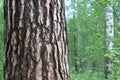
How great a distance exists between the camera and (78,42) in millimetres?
31484

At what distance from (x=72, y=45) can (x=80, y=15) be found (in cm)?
646

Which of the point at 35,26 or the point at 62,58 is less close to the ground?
the point at 35,26

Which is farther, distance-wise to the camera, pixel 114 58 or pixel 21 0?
pixel 114 58

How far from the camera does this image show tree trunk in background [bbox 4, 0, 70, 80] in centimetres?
220

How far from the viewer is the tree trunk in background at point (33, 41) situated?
2.20 meters

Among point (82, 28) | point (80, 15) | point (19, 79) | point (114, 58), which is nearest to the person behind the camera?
point (19, 79)

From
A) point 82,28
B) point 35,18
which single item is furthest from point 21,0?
point 82,28

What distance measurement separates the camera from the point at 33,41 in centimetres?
221

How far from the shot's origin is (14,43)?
2232 mm

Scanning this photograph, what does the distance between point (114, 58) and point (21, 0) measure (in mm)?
2781

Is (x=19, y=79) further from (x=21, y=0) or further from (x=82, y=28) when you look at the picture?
(x=82, y=28)

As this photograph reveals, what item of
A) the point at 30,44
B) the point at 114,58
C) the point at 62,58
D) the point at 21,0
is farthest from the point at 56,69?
the point at 114,58

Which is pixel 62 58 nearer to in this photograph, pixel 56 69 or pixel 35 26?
pixel 56 69

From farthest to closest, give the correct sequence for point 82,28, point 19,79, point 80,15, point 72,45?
point 72,45
point 82,28
point 80,15
point 19,79
